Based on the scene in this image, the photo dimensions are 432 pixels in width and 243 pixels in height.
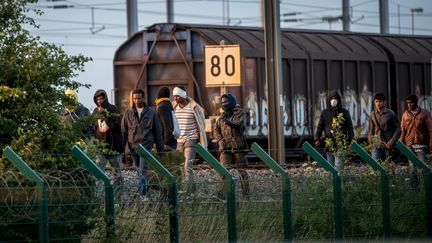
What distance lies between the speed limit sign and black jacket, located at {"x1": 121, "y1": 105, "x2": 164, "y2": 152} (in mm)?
3290

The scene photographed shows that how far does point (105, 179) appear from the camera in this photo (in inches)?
452

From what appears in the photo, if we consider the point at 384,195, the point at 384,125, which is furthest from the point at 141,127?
the point at 384,195

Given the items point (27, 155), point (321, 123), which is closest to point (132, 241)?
point (27, 155)

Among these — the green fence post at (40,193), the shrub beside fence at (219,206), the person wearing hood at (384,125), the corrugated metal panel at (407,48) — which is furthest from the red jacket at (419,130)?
the corrugated metal panel at (407,48)

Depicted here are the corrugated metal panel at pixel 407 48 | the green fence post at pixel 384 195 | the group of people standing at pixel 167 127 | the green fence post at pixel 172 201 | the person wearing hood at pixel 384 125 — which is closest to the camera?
the green fence post at pixel 172 201

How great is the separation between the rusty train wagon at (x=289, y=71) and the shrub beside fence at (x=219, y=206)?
572 inches

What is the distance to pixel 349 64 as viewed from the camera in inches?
1352

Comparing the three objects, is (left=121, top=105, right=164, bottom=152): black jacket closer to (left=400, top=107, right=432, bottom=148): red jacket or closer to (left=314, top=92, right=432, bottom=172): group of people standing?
(left=314, top=92, right=432, bottom=172): group of people standing

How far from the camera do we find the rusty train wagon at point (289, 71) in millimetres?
31031

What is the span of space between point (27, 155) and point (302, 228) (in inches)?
119

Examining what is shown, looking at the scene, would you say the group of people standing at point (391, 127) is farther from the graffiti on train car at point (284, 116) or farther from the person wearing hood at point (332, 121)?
the graffiti on train car at point (284, 116)

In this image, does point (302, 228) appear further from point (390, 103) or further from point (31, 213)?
point (390, 103)

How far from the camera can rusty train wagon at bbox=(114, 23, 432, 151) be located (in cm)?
3103

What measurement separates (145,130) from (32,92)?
676 centimetres
